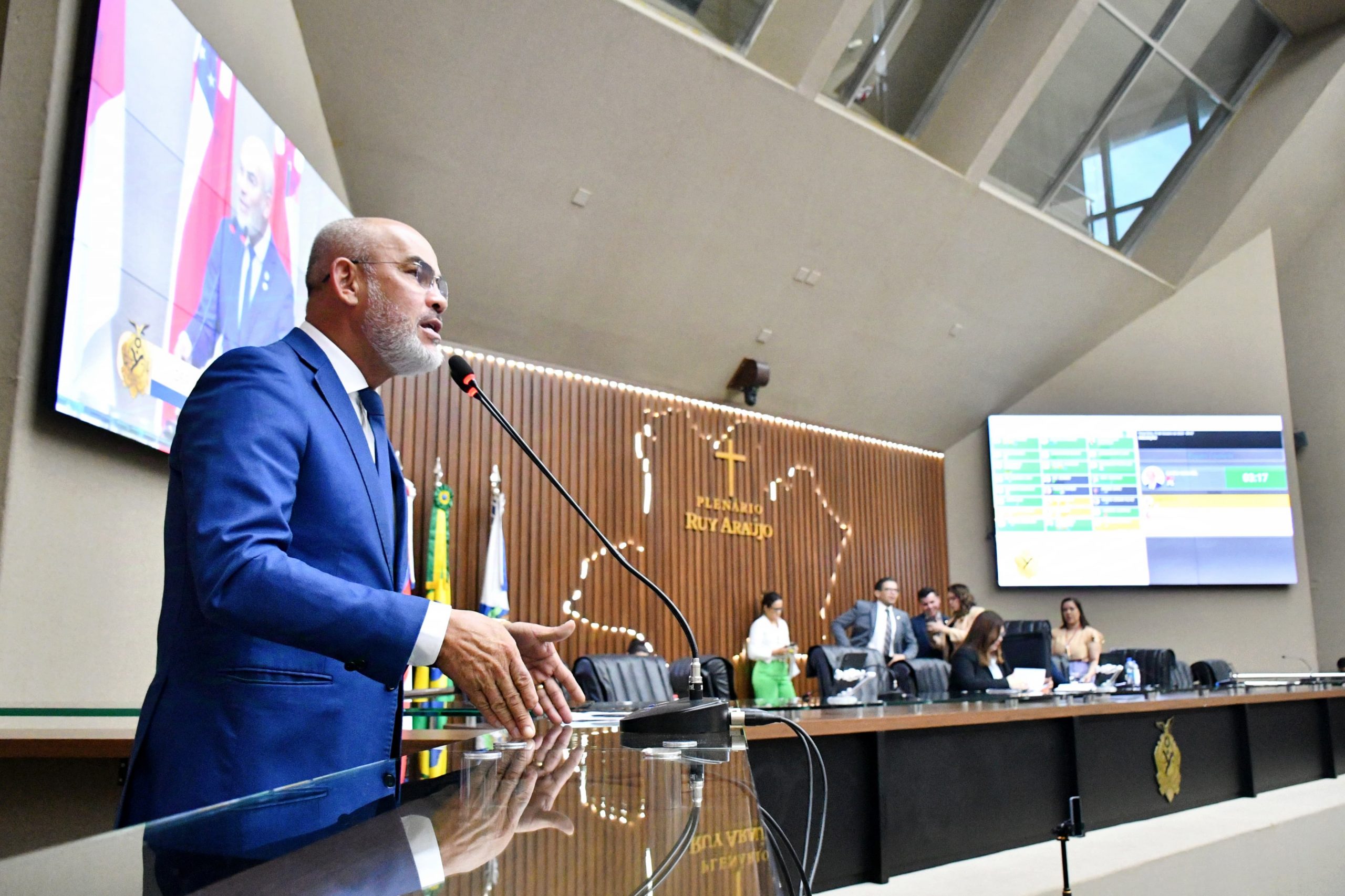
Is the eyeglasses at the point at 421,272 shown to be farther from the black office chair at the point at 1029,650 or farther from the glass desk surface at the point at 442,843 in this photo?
the black office chair at the point at 1029,650

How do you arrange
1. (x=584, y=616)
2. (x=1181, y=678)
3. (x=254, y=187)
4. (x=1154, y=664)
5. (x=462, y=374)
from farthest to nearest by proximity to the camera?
(x=584, y=616) → (x=1154, y=664) → (x=1181, y=678) → (x=254, y=187) → (x=462, y=374)

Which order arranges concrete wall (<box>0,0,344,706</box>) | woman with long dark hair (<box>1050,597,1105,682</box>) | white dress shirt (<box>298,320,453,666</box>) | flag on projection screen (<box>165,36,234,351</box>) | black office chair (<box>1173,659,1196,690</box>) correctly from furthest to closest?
woman with long dark hair (<box>1050,597,1105,682</box>)
black office chair (<box>1173,659,1196,690</box>)
flag on projection screen (<box>165,36,234,351</box>)
concrete wall (<box>0,0,344,706</box>)
white dress shirt (<box>298,320,453,666</box>)

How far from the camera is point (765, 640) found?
7.30m

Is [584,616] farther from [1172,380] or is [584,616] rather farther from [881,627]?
[1172,380]

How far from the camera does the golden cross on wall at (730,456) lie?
25.5 ft

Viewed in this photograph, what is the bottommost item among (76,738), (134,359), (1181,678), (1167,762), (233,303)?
(1167,762)

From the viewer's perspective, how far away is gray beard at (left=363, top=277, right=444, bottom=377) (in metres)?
1.53

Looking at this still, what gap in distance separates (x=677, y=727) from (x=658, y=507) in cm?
584

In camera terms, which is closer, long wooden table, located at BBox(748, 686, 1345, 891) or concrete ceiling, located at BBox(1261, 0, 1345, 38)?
long wooden table, located at BBox(748, 686, 1345, 891)

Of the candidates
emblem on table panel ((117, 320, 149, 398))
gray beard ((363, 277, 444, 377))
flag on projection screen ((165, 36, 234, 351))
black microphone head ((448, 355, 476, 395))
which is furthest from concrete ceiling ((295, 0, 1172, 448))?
gray beard ((363, 277, 444, 377))

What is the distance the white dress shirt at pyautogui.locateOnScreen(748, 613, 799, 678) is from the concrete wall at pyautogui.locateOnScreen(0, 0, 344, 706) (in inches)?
196

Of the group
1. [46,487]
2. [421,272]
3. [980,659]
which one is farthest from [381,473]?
[980,659]

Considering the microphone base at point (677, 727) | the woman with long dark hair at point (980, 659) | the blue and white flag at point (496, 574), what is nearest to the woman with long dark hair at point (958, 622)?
the woman with long dark hair at point (980, 659)

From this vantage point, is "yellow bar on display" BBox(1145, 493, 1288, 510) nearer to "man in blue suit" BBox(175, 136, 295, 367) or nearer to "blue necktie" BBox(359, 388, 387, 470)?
"man in blue suit" BBox(175, 136, 295, 367)
